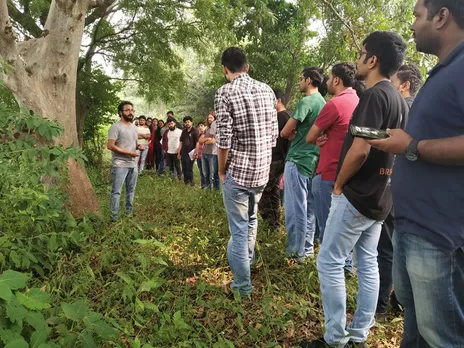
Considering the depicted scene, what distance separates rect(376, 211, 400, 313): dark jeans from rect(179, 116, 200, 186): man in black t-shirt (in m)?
6.18

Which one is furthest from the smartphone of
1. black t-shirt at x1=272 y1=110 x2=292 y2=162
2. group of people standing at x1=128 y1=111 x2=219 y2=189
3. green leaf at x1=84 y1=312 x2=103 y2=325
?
group of people standing at x1=128 y1=111 x2=219 y2=189

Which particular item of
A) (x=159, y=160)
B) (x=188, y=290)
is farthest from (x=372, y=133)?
(x=159, y=160)

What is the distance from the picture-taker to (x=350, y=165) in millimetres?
2041

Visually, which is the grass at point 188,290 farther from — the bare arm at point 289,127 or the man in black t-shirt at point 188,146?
the man in black t-shirt at point 188,146

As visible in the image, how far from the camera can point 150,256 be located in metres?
3.56

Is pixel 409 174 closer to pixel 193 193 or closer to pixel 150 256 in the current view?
pixel 150 256

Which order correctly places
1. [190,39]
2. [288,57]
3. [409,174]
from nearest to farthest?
[409,174] < [190,39] < [288,57]

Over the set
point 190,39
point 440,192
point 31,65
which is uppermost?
point 190,39

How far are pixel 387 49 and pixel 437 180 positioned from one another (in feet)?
3.33

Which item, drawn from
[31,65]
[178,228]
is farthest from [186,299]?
[31,65]

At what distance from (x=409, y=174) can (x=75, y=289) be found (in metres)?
2.77

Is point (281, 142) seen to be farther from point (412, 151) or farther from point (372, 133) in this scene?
point (412, 151)

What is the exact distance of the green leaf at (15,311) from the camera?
154 centimetres

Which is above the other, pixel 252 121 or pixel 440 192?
pixel 252 121
